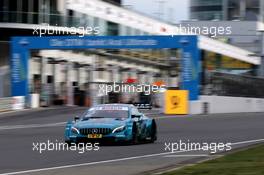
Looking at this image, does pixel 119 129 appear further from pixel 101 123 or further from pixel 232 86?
pixel 232 86

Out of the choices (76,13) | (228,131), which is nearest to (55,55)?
(76,13)

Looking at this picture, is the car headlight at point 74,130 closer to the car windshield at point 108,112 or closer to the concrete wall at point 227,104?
the car windshield at point 108,112

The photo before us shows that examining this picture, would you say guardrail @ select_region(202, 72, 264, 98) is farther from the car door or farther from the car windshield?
the car windshield

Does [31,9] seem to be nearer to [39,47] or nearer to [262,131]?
[39,47]

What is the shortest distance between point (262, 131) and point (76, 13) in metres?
37.4

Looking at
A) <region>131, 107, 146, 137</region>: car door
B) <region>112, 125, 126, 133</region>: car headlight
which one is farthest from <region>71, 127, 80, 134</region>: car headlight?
<region>131, 107, 146, 137</region>: car door

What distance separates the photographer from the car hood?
20.0 m

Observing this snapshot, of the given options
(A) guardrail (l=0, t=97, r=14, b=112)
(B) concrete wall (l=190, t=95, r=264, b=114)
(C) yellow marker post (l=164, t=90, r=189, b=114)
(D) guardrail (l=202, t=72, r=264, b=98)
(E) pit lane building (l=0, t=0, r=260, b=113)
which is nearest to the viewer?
(C) yellow marker post (l=164, t=90, r=189, b=114)

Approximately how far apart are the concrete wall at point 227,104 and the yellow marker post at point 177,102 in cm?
45

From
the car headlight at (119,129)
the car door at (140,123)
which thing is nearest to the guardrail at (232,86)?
the car door at (140,123)

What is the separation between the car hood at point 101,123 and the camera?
65.6 ft

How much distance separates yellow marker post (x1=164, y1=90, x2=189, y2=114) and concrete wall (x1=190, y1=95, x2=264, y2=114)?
454mm

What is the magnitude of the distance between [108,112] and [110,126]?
116 cm

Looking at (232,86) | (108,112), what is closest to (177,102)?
(232,86)
